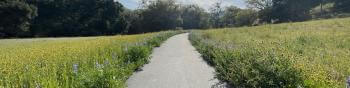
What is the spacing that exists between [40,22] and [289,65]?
224 feet

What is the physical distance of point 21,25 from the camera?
199ft

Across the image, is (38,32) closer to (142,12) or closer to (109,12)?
→ (109,12)

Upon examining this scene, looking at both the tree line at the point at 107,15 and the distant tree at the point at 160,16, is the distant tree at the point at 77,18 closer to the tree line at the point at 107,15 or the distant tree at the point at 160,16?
the tree line at the point at 107,15

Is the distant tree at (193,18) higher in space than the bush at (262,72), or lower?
higher

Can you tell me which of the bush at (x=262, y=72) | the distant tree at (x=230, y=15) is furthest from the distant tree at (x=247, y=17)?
the bush at (x=262, y=72)

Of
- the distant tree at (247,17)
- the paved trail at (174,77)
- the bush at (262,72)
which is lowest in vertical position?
the paved trail at (174,77)

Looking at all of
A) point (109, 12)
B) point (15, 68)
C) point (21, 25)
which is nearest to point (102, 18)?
point (109, 12)

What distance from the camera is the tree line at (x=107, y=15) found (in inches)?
2380

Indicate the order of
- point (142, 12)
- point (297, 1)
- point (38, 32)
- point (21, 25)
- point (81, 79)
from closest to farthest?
point (81, 79)
point (21, 25)
point (38, 32)
point (297, 1)
point (142, 12)

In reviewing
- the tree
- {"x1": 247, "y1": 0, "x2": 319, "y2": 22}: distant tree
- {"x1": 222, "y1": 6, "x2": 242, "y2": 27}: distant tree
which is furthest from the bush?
{"x1": 222, "y1": 6, "x2": 242, "y2": 27}: distant tree

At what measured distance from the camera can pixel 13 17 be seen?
194 feet

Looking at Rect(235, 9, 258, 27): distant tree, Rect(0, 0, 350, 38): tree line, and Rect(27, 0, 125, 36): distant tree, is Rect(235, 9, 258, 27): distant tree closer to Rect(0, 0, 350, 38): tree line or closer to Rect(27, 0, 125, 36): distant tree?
Rect(0, 0, 350, 38): tree line

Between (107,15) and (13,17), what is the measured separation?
71.7 ft

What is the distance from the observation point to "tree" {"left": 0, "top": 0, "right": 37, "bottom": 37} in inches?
2298
